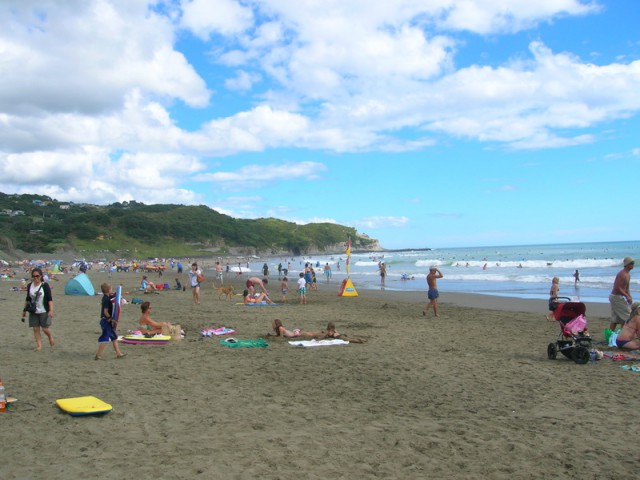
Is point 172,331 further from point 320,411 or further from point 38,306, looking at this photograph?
point 320,411

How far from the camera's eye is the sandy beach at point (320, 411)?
168 inches

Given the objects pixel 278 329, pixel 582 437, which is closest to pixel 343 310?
pixel 278 329

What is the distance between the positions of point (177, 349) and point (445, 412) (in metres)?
5.56

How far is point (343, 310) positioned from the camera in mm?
17250

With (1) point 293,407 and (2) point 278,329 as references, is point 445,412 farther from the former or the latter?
(2) point 278,329

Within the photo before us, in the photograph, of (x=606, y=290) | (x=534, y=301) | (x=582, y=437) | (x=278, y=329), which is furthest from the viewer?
(x=606, y=290)

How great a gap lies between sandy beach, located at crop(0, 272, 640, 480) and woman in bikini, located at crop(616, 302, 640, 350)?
1.22 metres

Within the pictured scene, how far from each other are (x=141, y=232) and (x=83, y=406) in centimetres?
10295

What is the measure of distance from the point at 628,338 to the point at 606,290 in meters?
17.3

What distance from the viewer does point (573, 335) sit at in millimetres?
8531

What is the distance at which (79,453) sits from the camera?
443 centimetres

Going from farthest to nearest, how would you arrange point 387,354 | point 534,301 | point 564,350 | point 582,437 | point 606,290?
point 606,290 → point 534,301 → point 387,354 → point 564,350 → point 582,437

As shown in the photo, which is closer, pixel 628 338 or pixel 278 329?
pixel 628 338

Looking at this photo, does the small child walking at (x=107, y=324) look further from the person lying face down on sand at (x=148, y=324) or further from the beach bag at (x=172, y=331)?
the beach bag at (x=172, y=331)
